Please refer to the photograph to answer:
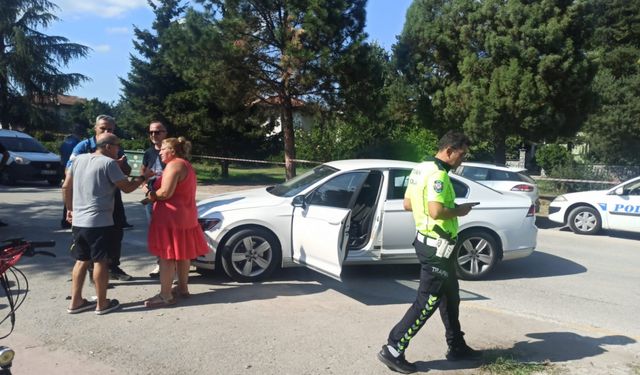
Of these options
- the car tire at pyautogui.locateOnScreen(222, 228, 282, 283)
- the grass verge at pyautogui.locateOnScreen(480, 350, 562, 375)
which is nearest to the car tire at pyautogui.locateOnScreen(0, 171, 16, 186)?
the car tire at pyautogui.locateOnScreen(222, 228, 282, 283)

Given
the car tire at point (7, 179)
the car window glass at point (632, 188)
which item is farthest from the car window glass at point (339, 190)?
the car tire at point (7, 179)

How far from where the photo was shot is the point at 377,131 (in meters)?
24.9

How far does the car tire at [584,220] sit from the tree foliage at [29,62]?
29.5 meters

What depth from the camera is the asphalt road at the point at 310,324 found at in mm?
→ 4117

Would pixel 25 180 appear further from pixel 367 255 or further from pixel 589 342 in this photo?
pixel 589 342

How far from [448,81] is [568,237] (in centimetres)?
1040

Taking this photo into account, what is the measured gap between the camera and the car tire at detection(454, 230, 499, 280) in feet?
22.1

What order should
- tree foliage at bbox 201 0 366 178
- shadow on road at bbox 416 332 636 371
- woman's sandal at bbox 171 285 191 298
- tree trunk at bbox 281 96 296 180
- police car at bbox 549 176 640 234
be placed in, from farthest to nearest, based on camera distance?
1. tree trunk at bbox 281 96 296 180
2. tree foliage at bbox 201 0 366 178
3. police car at bbox 549 176 640 234
4. woman's sandal at bbox 171 285 191 298
5. shadow on road at bbox 416 332 636 371

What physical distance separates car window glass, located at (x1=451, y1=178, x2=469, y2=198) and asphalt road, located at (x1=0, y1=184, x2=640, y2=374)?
44.7 inches

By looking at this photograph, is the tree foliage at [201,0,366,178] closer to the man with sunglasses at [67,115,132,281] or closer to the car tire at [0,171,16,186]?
the car tire at [0,171,16,186]

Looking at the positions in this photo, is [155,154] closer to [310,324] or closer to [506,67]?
[310,324]

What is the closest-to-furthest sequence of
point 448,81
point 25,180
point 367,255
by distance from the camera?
point 367,255, point 25,180, point 448,81

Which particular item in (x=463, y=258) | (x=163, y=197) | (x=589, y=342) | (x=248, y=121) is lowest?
(x=589, y=342)

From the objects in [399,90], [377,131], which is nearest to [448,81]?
[399,90]
